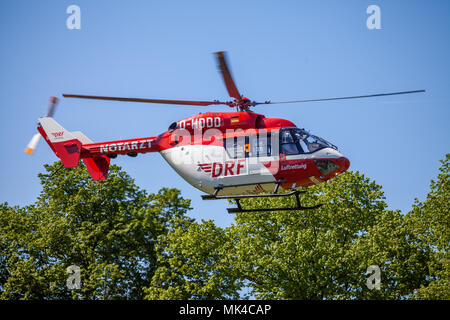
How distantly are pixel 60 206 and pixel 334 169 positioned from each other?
28.7m

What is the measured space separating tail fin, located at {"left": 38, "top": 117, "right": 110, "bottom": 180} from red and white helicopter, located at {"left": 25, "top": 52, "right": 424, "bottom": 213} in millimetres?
2593

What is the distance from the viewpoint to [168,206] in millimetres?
48344

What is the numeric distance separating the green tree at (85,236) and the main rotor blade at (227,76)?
69.8ft

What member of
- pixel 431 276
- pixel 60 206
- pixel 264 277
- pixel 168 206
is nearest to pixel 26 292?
pixel 60 206

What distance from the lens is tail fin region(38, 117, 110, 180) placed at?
91.6 feet

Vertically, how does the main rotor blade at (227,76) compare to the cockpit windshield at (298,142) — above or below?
above

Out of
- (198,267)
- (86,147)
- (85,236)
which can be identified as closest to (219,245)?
(198,267)

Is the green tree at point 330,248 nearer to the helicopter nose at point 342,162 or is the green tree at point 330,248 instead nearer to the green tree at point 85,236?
the green tree at point 85,236

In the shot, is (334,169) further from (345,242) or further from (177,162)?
(345,242)

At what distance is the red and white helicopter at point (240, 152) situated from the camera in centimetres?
2317

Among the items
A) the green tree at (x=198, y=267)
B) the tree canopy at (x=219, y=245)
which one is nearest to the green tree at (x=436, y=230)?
the tree canopy at (x=219, y=245)

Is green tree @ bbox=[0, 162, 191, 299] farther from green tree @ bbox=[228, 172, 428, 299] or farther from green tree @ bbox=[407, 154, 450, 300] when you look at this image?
green tree @ bbox=[407, 154, 450, 300]

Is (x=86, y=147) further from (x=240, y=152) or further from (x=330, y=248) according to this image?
(x=330, y=248)

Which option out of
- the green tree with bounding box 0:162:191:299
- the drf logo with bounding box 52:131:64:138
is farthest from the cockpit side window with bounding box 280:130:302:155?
the green tree with bounding box 0:162:191:299
